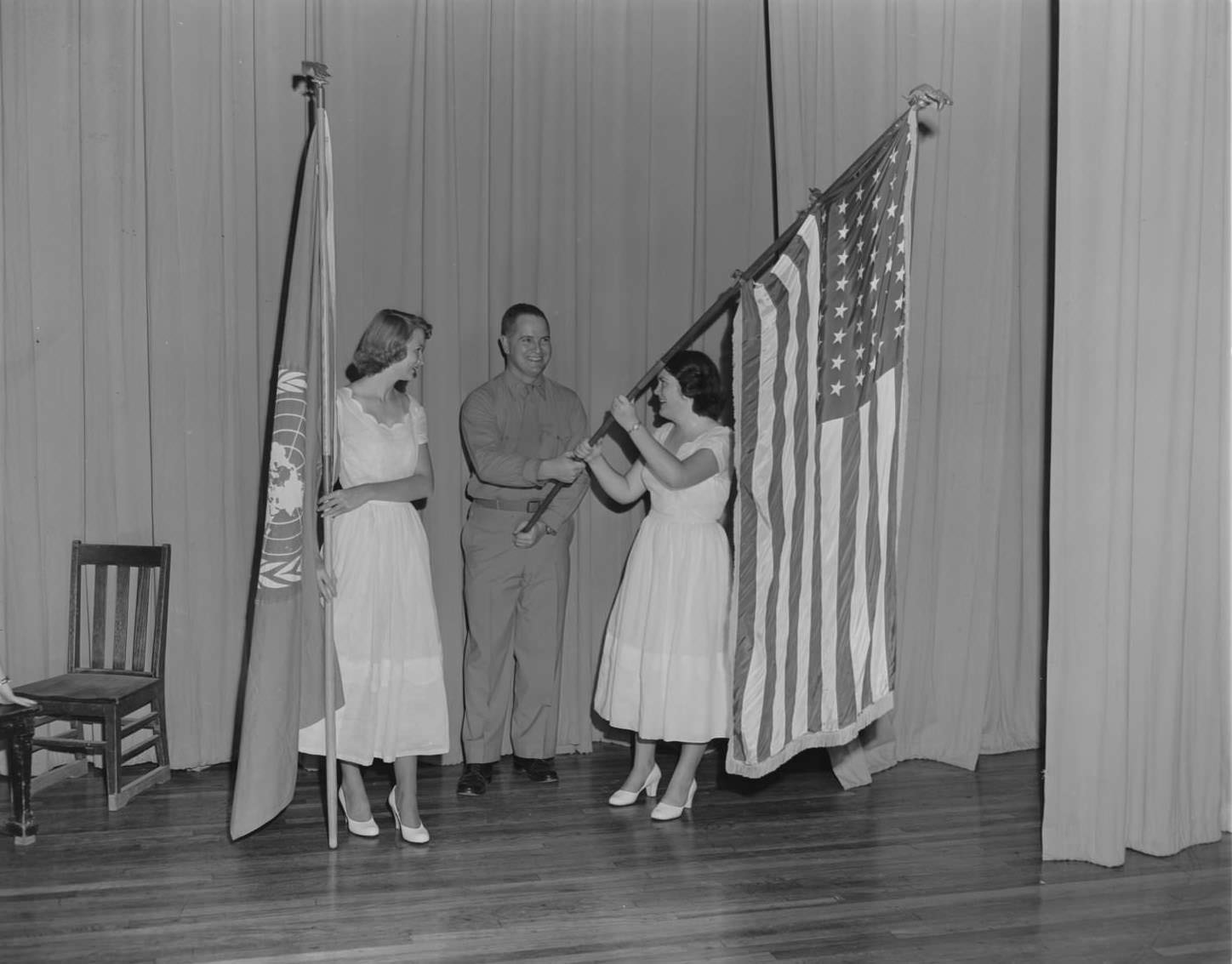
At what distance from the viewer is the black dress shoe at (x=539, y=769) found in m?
4.52

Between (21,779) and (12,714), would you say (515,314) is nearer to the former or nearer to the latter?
(12,714)

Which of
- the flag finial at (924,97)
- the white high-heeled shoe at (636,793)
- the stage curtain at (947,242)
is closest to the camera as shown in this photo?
the flag finial at (924,97)

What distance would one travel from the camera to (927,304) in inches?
193

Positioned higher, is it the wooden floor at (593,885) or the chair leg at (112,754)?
the chair leg at (112,754)

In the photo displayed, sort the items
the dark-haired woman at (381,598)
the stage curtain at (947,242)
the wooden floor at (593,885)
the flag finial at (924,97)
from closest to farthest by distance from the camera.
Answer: the wooden floor at (593,885)
the flag finial at (924,97)
the dark-haired woman at (381,598)
the stage curtain at (947,242)

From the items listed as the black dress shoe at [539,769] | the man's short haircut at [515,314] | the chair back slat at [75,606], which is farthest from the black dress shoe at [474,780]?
the man's short haircut at [515,314]

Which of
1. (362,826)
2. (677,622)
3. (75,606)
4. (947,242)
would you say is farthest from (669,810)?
(947,242)

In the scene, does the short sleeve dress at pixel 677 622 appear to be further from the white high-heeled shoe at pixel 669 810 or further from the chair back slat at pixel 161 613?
the chair back slat at pixel 161 613

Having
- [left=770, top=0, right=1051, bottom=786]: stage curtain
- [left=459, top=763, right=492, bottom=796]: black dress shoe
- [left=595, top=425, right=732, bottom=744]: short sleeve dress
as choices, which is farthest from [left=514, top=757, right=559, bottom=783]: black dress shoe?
[left=770, top=0, right=1051, bottom=786]: stage curtain

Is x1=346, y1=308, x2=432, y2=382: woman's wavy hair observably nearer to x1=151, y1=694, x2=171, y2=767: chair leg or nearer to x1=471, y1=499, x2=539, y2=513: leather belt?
x1=471, y1=499, x2=539, y2=513: leather belt

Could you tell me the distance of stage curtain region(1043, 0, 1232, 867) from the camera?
3588 millimetres

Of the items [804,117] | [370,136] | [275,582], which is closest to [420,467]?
Result: [275,582]

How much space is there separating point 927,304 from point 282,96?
2.69 metres

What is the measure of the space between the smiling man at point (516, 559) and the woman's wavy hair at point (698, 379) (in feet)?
1.72
